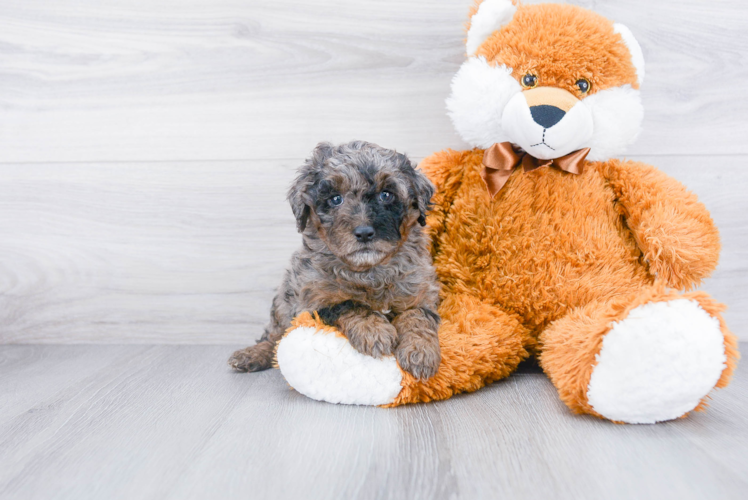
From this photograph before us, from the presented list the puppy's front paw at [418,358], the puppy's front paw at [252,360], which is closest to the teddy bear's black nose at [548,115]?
the puppy's front paw at [418,358]

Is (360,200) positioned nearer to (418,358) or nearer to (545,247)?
(418,358)

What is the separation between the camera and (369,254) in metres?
1.43

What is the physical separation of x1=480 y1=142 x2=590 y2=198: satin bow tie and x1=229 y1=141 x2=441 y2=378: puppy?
22cm

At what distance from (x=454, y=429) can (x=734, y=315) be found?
1428 mm

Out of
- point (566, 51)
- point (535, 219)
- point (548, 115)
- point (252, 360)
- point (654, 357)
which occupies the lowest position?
point (252, 360)

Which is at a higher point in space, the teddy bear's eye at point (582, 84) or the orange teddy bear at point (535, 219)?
the teddy bear's eye at point (582, 84)

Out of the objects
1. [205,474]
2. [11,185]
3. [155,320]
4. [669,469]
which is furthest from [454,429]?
[11,185]

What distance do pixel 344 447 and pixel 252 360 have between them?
747 mm

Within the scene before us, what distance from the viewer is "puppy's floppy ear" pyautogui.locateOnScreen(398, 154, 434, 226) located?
1.56m

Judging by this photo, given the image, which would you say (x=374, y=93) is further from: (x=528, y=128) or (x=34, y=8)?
(x=34, y=8)

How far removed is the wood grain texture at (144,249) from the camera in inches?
84.7

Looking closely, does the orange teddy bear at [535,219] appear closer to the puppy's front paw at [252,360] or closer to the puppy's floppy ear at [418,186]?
the puppy's floppy ear at [418,186]

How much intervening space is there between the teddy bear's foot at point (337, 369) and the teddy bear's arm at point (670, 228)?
0.80m

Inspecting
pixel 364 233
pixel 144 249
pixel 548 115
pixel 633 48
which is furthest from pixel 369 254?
pixel 144 249
